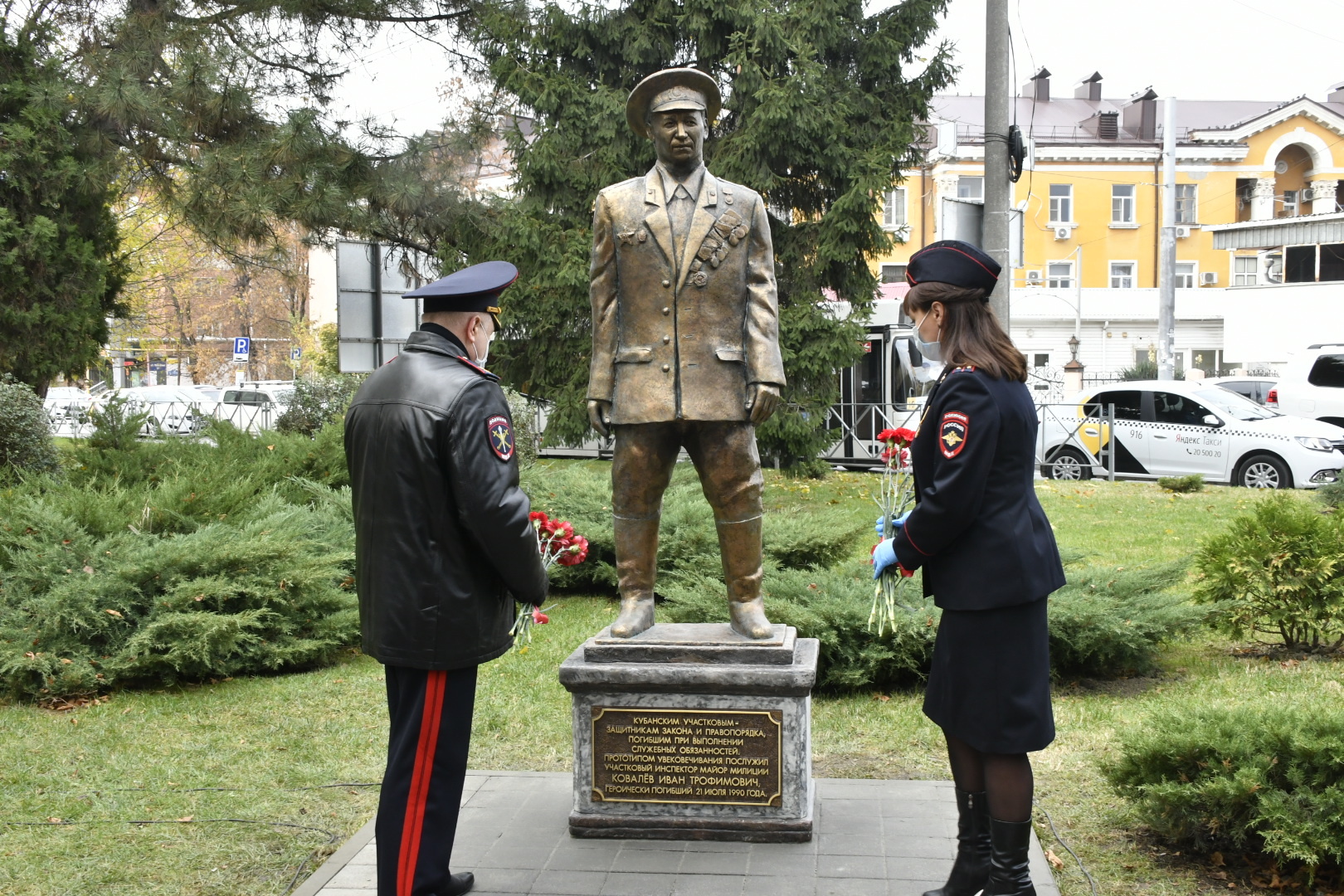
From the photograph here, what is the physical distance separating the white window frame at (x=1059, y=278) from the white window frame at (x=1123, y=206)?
2.15 m

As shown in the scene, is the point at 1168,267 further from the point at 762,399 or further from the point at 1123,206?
the point at 762,399

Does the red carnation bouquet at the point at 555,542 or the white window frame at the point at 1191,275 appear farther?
the white window frame at the point at 1191,275

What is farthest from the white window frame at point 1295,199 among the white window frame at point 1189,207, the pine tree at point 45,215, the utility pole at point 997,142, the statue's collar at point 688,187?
the statue's collar at point 688,187

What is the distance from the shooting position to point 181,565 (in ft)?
22.4

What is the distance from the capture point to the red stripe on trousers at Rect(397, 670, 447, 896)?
133 inches

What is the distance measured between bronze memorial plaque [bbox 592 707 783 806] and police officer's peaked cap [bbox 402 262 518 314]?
5.41 feet

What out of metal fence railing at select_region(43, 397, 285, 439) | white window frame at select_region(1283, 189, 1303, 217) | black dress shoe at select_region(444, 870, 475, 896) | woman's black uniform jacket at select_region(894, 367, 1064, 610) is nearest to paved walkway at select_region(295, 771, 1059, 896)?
black dress shoe at select_region(444, 870, 475, 896)

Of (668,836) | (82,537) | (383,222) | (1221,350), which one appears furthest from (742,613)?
(1221,350)

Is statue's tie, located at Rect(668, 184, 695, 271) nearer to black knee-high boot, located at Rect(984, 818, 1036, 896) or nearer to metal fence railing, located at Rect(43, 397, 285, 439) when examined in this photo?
black knee-high boot, located at Rect(984, 818, 1036, 896)

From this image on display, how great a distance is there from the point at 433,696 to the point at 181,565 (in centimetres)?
405

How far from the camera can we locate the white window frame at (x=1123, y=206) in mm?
44469

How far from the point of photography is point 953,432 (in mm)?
3277

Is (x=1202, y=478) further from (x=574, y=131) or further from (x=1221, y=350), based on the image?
(x=1221, y=350)

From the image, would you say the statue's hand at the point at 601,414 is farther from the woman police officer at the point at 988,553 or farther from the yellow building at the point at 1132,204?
the yellow building at the point at 1132,204
